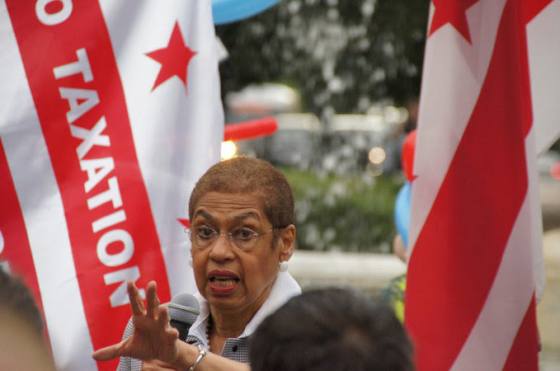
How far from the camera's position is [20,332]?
204 cm

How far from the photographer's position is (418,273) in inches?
141

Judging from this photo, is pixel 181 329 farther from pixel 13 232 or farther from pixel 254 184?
pixel 13 232

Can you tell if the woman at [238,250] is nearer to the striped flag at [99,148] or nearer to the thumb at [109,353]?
the thumb at [109,353]

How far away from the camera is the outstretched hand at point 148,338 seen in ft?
8.88

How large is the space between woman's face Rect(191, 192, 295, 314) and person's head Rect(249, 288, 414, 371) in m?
1.08

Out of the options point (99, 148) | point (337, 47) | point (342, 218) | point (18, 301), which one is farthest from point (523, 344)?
point (337, 47)

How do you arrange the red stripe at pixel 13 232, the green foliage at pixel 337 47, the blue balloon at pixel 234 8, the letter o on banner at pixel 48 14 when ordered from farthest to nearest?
the green foliage at pixel 337 47 → the blue balloon at pixel 234 8 → the letter o on banner at pixel 48 14 → the red stripe at pixel 13 232

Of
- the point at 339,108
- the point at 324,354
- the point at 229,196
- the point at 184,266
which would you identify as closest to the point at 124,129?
the point at 184,266

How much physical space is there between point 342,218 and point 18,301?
11.6m

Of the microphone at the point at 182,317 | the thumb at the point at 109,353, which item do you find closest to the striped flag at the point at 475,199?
the microphone at the point at 182,317

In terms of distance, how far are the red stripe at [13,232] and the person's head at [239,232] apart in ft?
3.21

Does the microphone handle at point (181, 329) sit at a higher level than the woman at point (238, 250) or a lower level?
lower

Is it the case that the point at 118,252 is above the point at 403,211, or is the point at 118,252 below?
above

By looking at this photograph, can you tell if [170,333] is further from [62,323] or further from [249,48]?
[249,48]
